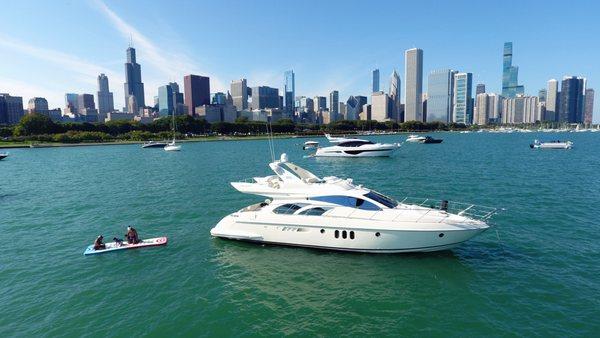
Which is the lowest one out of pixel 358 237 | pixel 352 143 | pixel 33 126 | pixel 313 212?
pixel 358 237

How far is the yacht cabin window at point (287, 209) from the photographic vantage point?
69.6ft

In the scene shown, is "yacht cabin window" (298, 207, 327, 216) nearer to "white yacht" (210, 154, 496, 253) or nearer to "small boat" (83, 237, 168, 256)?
"white yacht" (210, 154, 496, 253)

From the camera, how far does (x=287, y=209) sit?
21328 millimetres

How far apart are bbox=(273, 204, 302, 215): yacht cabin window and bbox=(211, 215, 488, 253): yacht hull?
2.68 ft

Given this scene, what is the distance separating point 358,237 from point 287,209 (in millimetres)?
4590

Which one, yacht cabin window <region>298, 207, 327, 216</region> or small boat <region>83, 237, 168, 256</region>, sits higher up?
yacht cabin window <region>298, 207, 327, 216</region>

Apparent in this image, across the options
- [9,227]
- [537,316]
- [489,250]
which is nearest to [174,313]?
[537,316]

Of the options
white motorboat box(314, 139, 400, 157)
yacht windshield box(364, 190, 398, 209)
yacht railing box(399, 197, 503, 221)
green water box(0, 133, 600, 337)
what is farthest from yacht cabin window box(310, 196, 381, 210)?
white motorboat box(314, 139, 400, 157)

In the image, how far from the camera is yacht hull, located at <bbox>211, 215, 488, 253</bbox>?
62.5 feet

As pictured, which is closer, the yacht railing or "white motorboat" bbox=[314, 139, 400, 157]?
the yacht railing

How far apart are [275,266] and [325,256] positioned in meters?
2.98

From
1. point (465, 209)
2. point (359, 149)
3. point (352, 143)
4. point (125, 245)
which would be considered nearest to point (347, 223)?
point (465, 209)

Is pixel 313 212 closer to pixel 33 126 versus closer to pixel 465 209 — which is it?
pixel 465 209

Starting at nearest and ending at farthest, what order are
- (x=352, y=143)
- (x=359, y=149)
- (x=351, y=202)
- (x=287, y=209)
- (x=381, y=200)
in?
(x=351, y=202) < (x=381, y=200) < (x=287, y=209) < (x=359, y=149) < (x=352, y=143)
